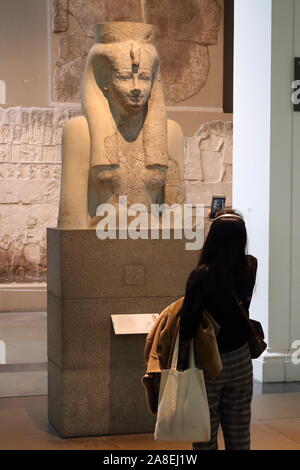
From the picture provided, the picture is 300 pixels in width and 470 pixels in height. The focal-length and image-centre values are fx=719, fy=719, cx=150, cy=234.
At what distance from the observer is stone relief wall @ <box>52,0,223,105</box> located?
33.1ft

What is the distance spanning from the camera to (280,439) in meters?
4.65

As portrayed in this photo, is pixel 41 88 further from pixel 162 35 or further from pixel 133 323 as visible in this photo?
pixel 133 323

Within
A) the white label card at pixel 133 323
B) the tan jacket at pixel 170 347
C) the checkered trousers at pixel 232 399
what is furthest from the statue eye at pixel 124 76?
the checkered trousers at pixel 232 399

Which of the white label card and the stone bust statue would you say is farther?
the stone bust statue

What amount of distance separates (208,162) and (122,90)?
6.12 m

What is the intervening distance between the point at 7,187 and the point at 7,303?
5.28 ft

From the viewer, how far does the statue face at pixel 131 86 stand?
469 cm

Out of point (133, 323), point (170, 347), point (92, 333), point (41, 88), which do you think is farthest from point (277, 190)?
point (41, 88)

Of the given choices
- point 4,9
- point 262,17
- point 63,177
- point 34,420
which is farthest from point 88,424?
point 4,9

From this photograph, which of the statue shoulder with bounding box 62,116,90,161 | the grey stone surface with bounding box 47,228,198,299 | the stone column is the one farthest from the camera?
the stone column

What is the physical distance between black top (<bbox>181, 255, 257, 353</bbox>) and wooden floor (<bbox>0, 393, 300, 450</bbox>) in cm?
151

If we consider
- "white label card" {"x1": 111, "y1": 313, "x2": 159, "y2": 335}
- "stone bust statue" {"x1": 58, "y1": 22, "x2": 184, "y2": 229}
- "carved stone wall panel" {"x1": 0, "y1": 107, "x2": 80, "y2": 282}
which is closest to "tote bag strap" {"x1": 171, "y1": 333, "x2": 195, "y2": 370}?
"white label card" {"x1": 111, "y1": 313, "x2": 159, "y2": 335}

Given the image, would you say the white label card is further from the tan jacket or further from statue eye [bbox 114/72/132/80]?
statue eye [bbox 114/72/132/80]

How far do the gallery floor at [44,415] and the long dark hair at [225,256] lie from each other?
1.70 metres
